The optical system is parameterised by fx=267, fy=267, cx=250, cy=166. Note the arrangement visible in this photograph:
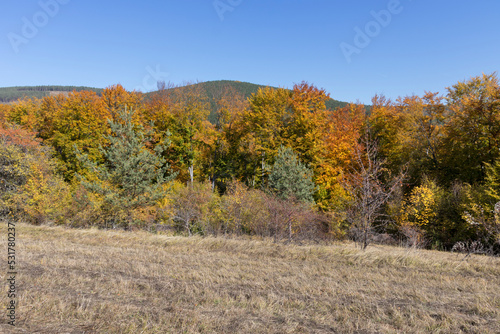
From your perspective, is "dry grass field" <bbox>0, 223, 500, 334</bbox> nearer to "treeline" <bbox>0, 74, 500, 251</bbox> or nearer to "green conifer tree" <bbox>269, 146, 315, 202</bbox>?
"treeline" <bbox>0, 74, 500, 251</bbox>

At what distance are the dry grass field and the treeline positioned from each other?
3.49 meters

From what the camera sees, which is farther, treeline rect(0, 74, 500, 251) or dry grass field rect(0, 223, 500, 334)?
treeline rect(0, 74, 500, 251)

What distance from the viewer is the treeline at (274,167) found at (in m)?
18.4

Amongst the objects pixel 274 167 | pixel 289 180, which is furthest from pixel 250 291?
pixel 274 167

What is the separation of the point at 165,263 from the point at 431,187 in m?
22.7

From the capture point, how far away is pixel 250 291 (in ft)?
20.4

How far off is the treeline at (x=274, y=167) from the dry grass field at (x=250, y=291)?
11.4ft

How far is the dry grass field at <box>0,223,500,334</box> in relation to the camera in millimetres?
4555

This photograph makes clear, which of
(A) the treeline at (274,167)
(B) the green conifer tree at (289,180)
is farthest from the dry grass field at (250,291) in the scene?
(B) the green conifer tree at (289,180)

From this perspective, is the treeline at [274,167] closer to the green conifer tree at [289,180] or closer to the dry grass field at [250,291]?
the green conifer tree at [289,180]

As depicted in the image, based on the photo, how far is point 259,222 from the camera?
17203mm

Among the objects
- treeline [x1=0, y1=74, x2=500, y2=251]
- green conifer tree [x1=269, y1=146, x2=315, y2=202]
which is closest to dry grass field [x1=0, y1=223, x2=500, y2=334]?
treeline [x1=0, y1=74, x2=500, y2=251]

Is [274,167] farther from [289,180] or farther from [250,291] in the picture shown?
[250,291]

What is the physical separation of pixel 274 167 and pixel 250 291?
16.8 m
